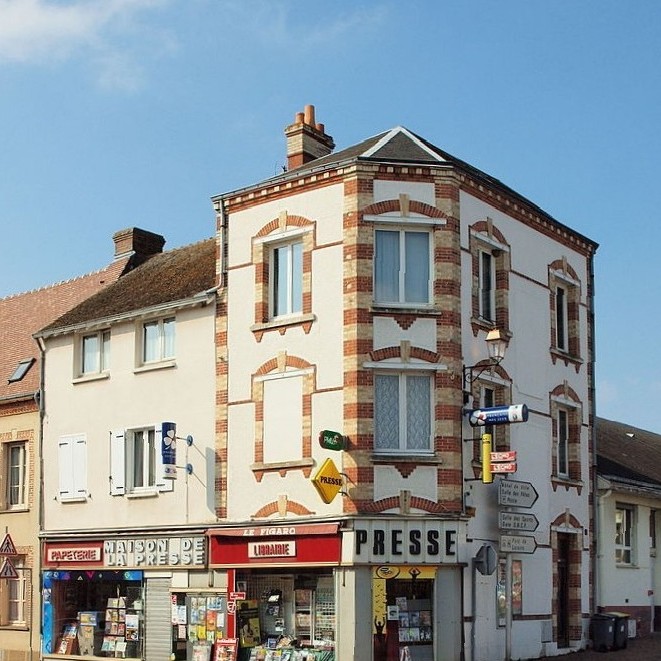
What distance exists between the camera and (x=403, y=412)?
2317 cm

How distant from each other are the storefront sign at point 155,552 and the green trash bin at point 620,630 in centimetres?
947

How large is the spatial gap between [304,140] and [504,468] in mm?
10181

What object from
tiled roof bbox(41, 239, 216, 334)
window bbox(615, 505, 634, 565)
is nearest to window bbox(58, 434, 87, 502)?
tiled roof bbox(41, 239, 216, 334)

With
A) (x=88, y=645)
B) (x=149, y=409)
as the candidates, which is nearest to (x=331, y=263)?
(x=149, y=409)

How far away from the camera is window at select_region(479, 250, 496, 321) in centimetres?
2511

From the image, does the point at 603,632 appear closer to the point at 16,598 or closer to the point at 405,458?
the point at 405,458

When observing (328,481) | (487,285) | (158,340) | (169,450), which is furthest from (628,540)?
(158,340)

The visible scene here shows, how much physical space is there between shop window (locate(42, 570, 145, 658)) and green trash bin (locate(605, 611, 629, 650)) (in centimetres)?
1046

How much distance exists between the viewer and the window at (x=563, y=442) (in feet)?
90.4

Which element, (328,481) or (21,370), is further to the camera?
(21,370)

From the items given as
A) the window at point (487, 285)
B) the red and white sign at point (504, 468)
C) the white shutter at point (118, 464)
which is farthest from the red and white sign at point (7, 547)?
the window at point (487, 285)

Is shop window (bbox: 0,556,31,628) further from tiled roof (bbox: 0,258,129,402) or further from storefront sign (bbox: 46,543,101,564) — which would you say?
tiled roof (bbox: 0,258,129,402)

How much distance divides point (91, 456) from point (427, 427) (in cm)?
872

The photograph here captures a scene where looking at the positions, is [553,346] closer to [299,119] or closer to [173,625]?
[299,119]
